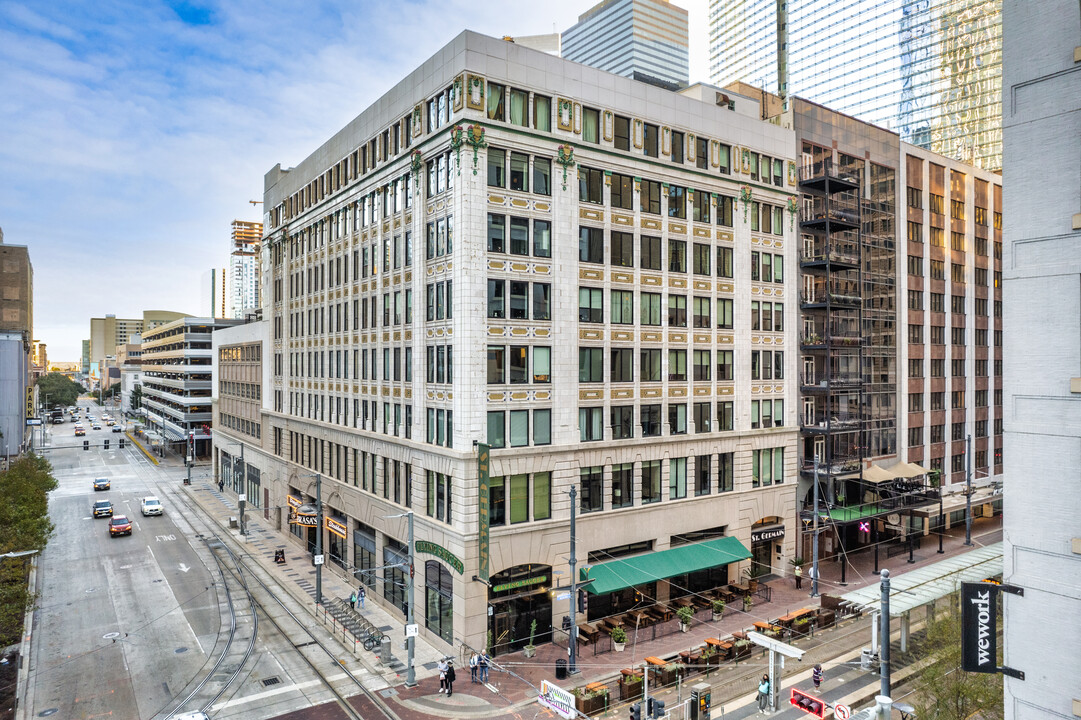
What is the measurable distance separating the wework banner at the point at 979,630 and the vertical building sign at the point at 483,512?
827 inches

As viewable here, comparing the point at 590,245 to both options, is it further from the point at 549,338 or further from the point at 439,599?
the point at 439,599

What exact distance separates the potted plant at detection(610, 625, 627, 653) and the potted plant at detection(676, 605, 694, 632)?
3.69 meters

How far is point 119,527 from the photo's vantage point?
5625cm

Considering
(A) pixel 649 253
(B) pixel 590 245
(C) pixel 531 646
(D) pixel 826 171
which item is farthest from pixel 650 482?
(D) pixel 826 171

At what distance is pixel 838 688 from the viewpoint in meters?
28.6

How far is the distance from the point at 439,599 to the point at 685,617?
12853 millimetres

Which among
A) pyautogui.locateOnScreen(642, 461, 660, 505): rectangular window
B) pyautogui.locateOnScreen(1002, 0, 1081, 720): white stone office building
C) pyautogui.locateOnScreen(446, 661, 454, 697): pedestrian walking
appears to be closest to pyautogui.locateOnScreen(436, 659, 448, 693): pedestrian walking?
pyautogui.locateOnScreen(446, 661, 454, 697): pedestrian walking

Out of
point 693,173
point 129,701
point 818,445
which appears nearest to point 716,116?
point 693,173

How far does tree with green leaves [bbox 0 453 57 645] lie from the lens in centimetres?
3077

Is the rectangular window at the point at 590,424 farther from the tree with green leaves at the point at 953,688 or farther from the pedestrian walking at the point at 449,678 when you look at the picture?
the tree with green leaves at the point at 953,688

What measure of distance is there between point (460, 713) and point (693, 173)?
103 feet

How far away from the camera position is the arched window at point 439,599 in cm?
3309

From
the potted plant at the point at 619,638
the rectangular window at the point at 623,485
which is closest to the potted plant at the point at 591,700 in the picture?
the potted plant at the point at 619,638

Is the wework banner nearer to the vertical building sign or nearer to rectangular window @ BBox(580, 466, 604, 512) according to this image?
the vertical building sign
